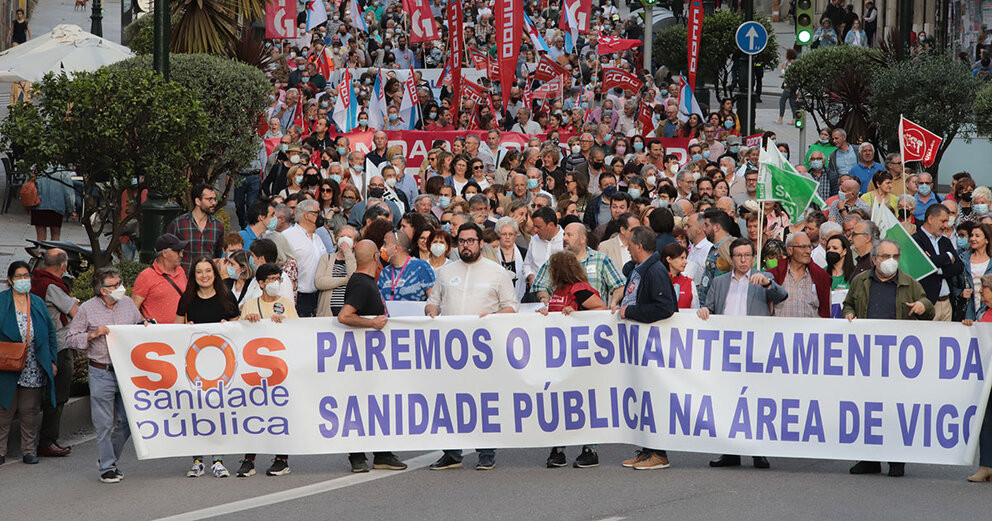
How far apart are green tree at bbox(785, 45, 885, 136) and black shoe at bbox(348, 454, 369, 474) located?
15.0 metres

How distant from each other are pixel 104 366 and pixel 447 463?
2.32 meters

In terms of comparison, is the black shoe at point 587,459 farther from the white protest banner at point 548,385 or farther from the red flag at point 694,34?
the red flag at point 694,34

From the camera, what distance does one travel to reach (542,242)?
1293 centimetres

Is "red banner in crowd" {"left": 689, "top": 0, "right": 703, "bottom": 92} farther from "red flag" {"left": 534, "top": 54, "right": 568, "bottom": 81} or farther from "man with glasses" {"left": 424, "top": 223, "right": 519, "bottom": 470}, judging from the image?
"man with glasses" {"left": 424, "top": 223, "right": 519, "bottom": 470}

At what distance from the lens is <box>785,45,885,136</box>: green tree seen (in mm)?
23859

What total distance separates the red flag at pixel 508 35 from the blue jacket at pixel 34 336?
1320cm

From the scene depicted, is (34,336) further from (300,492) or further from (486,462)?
(486,462)

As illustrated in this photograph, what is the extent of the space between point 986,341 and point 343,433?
4.13m

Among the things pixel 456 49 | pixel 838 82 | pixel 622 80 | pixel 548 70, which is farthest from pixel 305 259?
pixel 548 70

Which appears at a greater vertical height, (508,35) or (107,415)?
(508,35)

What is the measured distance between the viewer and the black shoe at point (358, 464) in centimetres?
1006

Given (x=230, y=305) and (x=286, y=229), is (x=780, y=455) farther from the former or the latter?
(x=286, y=229)

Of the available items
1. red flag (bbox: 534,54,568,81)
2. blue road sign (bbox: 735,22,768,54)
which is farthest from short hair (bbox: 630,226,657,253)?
red flag (bbox: 534,54,568,81)

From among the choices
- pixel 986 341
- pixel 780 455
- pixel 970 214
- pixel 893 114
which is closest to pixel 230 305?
pixel 780 455
